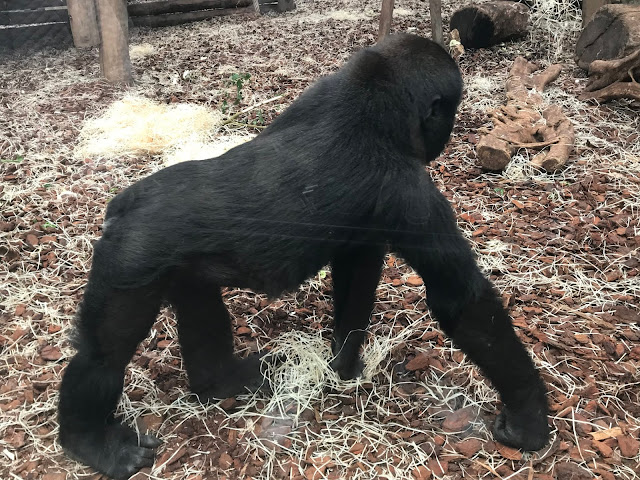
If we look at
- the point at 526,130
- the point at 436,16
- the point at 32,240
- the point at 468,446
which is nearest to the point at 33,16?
the point at 436,16

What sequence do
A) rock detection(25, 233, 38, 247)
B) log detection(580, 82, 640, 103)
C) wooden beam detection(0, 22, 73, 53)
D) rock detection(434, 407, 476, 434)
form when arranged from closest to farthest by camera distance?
rock detection(434, 407, 476, 434), rock detection(25, 233, 38, 247), log detection(580, 82, 640, 103), wooden beam detection(0, 22, 73, 53)

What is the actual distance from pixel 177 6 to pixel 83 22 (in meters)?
1.97

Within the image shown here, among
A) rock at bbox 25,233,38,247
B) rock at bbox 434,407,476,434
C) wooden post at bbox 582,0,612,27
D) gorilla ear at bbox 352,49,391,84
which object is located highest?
gorilla ear at bbox 352,49,391,84

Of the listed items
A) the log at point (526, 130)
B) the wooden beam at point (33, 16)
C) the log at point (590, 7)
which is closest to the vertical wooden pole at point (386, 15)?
the log at point (526, 130)

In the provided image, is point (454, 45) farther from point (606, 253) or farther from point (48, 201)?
point (48, 201)

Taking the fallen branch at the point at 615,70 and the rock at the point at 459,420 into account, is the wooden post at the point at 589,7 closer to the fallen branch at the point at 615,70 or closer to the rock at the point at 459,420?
the fallen branch at the point at 615,70

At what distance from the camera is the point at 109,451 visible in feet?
7.59

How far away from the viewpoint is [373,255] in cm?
245

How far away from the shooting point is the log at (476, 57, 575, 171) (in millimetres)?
4281

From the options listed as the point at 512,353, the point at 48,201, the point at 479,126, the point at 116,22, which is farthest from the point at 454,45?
the point at 512,353

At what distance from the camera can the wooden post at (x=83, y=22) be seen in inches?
291

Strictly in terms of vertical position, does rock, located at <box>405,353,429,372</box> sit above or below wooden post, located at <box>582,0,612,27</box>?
below

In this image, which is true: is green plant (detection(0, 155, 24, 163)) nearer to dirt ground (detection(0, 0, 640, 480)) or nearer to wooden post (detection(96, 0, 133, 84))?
dirt ground (detection(0, 0, 640, 480))

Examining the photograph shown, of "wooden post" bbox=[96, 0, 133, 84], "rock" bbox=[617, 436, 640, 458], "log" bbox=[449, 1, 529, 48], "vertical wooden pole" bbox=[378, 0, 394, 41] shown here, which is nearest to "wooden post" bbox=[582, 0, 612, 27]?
"log" bbox=[449, 1, 529, 48]
